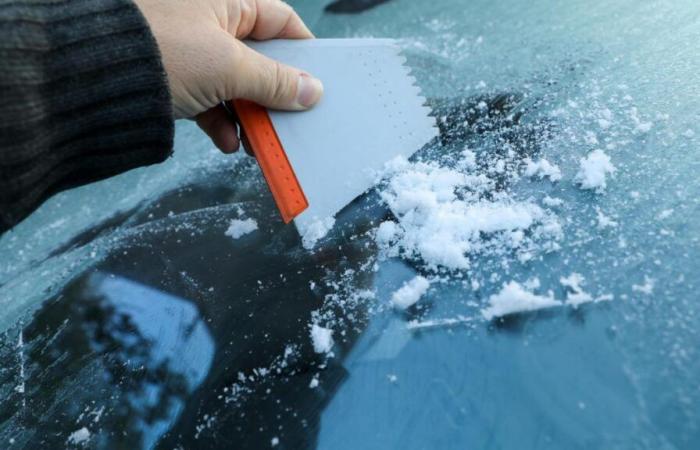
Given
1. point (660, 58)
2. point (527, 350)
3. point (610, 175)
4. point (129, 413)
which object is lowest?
point (129, 413)

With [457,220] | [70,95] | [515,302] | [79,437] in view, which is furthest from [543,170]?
[79,437]

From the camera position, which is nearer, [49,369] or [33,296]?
[49,369]

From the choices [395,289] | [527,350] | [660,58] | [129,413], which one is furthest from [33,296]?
[660,58]

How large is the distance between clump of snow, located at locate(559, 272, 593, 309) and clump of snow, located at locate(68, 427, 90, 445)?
82 cm

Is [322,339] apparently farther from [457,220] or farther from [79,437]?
[79,437]

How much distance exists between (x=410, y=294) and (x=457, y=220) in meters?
0.17

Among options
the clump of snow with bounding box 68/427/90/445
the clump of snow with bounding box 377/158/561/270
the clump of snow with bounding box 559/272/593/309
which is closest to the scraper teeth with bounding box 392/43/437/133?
the clump of snow with bounding box 377/158/561/270

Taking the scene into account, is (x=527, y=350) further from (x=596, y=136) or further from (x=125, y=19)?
(x=125, y=19)

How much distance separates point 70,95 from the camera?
0.89 metres

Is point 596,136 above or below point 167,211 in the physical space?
above

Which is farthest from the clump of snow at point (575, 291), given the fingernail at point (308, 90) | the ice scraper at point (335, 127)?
the fingernail at point (308, 90)

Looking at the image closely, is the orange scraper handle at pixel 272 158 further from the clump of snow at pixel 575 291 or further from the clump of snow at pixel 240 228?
the clump of snow at pixel 575 291

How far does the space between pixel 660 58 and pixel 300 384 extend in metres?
1.09

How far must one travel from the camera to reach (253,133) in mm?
1148
